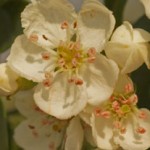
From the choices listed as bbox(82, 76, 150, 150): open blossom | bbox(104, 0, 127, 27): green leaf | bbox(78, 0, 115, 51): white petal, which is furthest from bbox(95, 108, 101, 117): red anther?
bbox(104, 0, 127, 27): green leaf

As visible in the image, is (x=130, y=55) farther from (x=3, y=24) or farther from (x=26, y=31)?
(x=3, y=24)

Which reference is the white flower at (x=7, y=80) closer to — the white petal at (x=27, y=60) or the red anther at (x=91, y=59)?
the white petal at (x=27, y=60)

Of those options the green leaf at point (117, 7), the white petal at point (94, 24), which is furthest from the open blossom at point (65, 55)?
the green leaf at point (117, 7)

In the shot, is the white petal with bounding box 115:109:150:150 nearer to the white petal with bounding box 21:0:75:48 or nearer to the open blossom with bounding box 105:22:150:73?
the open blossom with bounding box 105:22:150:73

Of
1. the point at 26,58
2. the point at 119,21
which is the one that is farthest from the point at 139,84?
the point at 26,58

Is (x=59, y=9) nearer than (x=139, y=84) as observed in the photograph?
Yes

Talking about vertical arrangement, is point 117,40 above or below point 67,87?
above
